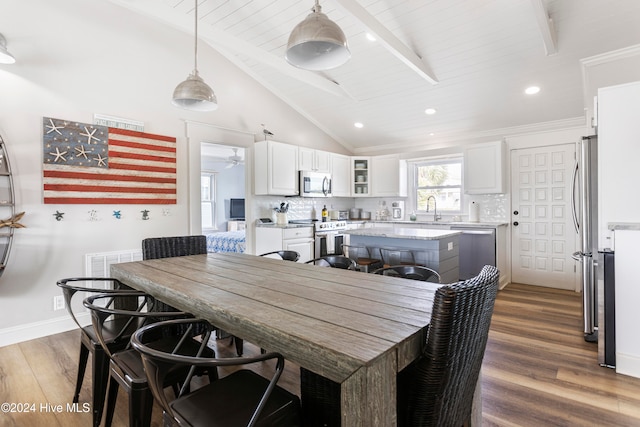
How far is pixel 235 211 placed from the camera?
8016 millimetres

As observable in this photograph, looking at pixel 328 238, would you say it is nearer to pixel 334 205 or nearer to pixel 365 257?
pixel 334 205

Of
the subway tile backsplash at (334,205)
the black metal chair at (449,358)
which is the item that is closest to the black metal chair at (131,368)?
the black metal chair at (449,358)

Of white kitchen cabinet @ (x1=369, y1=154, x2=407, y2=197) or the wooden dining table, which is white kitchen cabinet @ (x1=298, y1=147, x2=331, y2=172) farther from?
the wooden dining table

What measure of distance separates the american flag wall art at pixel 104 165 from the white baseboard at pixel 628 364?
4.39 meters

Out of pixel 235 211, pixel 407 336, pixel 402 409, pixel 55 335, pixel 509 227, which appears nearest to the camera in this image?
pixel 407 336

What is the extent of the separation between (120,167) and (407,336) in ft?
12.0

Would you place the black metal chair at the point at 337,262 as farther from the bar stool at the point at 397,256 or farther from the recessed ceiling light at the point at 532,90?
the recessed ceiling light at the point at 532,90

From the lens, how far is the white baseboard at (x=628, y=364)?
224 cm

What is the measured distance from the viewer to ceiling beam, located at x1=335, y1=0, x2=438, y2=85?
303 centimetres

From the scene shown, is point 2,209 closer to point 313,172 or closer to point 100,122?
point 100,122

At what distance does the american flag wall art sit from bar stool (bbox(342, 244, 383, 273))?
2265mm

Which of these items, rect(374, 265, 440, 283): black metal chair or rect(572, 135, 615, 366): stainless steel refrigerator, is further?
rect(572, 135, 615, 366): stainless steel refrigerator

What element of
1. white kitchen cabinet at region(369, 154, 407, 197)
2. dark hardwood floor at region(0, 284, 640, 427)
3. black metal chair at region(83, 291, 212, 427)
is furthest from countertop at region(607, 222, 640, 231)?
white kitchen cabinet at region(369, 154, 407, 197)

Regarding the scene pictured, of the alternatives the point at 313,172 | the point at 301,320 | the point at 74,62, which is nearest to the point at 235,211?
the point at 313,172
